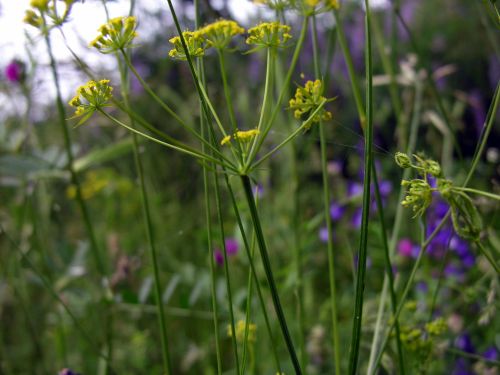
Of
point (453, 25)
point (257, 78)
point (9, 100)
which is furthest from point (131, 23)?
point (453, 25)

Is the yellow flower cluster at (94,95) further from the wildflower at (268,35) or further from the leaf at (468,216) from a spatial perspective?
the leaf at (468,216)

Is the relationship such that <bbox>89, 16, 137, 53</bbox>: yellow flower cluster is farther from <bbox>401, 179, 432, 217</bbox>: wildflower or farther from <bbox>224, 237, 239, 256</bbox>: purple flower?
<bbox>224, 237, 239, 256</bbox>: purple flower

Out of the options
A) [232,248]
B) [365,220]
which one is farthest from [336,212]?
[365,220]

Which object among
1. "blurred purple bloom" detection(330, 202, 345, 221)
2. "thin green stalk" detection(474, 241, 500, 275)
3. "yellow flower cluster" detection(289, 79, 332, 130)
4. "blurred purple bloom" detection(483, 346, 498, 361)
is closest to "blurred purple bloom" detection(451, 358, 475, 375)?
"blurred purple bloom" detection(483, 346, 498, 361)

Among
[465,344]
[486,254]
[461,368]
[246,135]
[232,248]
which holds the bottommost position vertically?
[461,368]

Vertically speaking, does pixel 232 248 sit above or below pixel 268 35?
below

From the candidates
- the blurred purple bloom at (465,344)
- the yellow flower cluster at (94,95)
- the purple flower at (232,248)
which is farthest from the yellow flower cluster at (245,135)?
the purple flower at (232,248)

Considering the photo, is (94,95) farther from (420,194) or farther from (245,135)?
(420,194)
